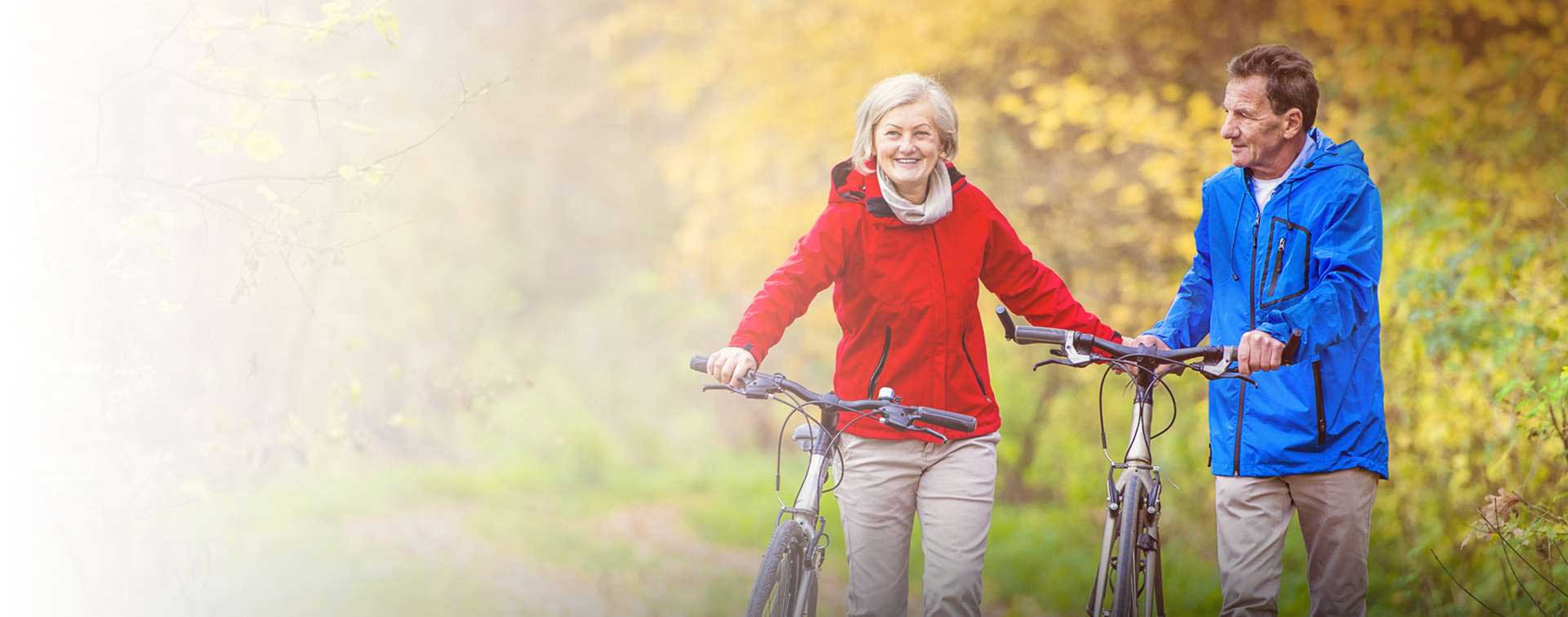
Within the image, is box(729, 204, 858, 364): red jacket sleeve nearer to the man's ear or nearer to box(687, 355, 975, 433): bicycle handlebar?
box(687, 355, 975, 433): bicycle handlebar

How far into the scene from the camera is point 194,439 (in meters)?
6.44

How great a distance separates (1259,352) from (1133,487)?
62 cm

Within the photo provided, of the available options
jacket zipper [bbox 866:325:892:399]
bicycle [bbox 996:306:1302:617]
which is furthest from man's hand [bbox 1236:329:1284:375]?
jacket zipper [bbox 866:325:892:399]

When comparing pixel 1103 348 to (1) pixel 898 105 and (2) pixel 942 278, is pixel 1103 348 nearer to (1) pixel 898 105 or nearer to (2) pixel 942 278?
(2) pixel 942 278

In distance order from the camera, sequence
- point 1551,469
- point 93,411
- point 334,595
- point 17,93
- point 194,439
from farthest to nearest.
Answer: point 334,595 < point 194,439 < point 1551,469 < point 93,411 < point 17,93

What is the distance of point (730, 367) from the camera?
3.37m

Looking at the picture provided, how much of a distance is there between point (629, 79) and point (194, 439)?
444 centimetres

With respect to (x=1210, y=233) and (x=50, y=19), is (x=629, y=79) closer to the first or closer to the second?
(x=50, y=19)

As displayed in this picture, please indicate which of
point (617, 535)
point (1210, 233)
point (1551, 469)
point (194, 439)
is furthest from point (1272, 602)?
point (617, 535)

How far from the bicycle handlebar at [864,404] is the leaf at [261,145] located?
7.19 feet

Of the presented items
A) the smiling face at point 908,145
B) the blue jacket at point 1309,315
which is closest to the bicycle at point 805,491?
the smiling face at point 908,145

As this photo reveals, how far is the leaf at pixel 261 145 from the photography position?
4777 millimetres

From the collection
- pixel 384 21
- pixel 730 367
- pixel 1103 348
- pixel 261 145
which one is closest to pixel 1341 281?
pixel 1103 348

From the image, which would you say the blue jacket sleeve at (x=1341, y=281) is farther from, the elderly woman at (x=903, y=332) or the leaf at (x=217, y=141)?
the leaf at (x=217, y=141)
